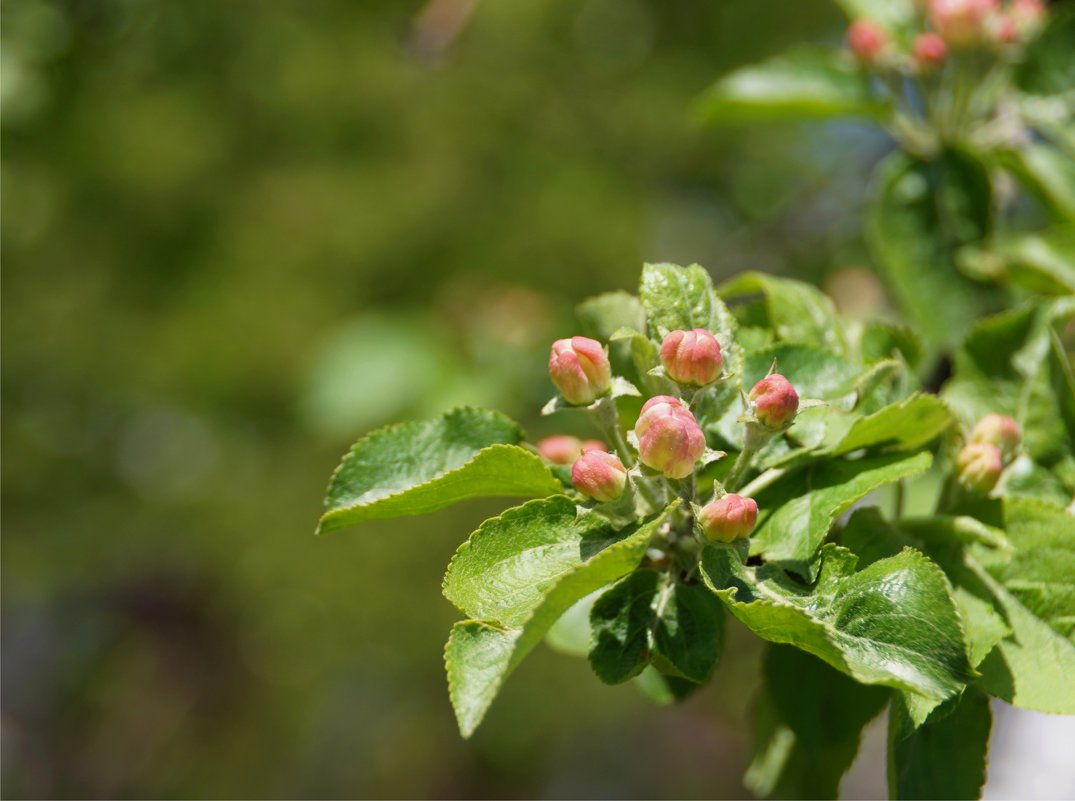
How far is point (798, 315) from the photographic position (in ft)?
2.42

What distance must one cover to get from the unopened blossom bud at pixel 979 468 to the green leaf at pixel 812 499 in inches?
3.5

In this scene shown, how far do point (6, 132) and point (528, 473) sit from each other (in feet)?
10.2

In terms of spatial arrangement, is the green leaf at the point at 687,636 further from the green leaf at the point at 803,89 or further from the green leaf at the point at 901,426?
the green leaf at the point at 803,89

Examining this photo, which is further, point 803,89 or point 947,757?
point 803,89

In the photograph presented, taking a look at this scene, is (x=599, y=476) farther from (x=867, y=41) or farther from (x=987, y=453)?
(x=867, y=41)

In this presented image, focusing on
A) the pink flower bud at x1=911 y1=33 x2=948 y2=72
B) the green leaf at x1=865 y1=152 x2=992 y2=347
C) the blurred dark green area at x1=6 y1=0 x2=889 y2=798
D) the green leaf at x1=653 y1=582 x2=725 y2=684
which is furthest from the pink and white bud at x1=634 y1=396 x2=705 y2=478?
the blurred dark green area at x1=6 y1=0 x2=889 y2=798

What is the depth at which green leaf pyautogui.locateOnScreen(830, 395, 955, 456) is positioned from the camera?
1.95 feet

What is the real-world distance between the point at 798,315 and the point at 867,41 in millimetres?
546

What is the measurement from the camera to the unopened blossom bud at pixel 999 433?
2.29ft

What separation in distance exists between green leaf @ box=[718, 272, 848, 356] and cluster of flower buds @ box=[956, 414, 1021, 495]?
0.11 meters

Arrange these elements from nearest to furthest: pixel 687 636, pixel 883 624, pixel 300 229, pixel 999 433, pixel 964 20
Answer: pixel 883 624 → pixel 687 636 → pixel 999 433 → pixel 964 20 → pixel 300 229

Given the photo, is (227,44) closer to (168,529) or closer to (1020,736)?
(168,529)

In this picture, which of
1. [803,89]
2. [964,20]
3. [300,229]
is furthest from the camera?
[300,229]

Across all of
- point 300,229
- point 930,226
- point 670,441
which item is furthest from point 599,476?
point 300,229
